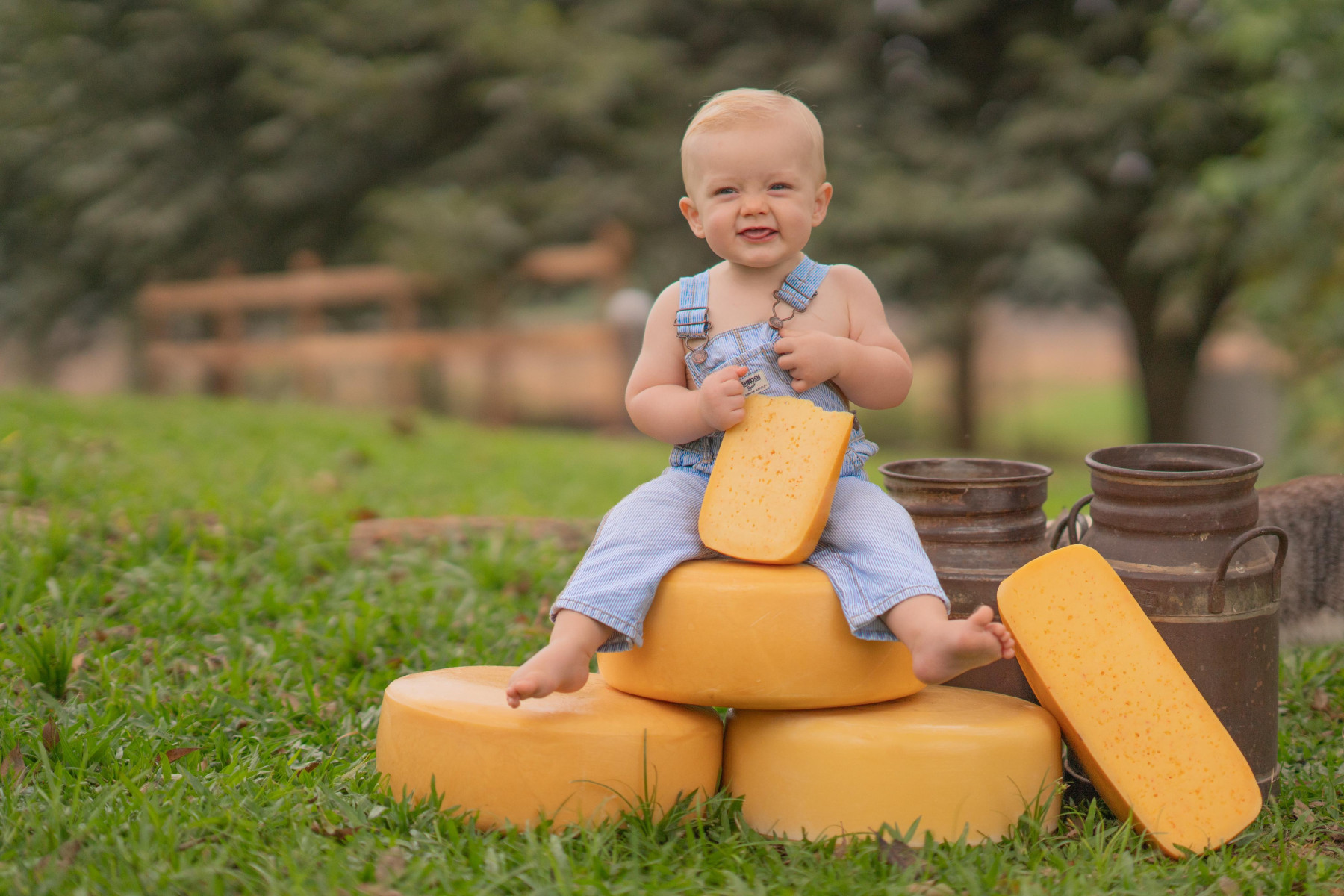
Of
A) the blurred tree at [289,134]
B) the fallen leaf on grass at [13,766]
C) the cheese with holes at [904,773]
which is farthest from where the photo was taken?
the blurred tree at [289,134]

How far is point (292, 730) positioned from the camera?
2.81 metres

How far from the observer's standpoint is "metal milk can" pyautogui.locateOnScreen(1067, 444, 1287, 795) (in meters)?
2.42

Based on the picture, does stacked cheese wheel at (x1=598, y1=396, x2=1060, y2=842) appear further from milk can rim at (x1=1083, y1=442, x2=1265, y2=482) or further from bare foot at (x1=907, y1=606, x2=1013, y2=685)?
milk can rim at (x1=1083, y1=442, x2=1265, y2=482)

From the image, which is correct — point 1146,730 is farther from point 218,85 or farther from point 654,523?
point 218,85

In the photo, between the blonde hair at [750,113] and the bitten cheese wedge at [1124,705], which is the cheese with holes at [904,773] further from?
the blonde hair at [750,113]

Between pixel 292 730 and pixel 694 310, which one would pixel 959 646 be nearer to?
pixel 694 310

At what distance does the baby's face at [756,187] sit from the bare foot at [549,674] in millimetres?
929

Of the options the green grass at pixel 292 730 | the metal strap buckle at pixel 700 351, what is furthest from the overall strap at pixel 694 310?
the green grass at pixel 292 730

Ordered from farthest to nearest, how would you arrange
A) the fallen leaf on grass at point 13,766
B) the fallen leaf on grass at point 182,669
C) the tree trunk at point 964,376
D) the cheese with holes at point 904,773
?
the tree trunk at point 964,376, the fallen leaf on grass at point 182,669, the fallen leaf on grass at point 13,766, the cheese with holes at point 904,773

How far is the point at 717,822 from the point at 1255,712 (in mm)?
1207

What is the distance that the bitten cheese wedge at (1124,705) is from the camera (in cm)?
229

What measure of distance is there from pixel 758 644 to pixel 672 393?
0.60m

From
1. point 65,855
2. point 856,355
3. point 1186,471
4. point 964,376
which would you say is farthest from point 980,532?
point 964,376

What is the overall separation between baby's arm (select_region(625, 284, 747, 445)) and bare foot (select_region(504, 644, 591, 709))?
1.63ft
